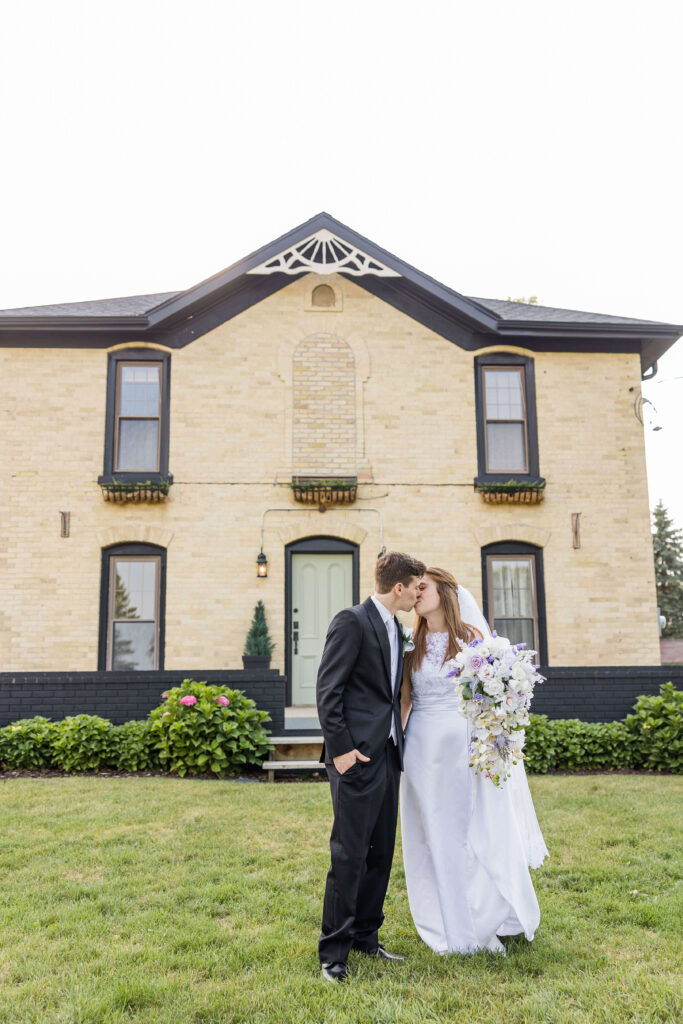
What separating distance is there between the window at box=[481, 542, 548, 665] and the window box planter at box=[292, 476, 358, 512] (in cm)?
232

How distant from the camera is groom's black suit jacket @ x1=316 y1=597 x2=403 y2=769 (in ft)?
12.8

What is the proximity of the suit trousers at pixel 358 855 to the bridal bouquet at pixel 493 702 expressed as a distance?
489 mm

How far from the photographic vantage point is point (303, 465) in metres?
12.0

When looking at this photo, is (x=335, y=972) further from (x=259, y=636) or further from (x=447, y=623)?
(x=259, y=636)

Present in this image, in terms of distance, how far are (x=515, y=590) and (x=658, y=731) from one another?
128 inches

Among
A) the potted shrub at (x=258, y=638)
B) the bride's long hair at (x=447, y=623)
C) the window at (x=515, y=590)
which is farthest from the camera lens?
the window at (x=515, y=590)

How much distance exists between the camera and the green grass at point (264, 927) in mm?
3441

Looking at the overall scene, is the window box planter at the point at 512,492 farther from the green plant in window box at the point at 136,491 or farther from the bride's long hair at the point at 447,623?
the bride's long hair at the point at 447,623

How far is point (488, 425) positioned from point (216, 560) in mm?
4829

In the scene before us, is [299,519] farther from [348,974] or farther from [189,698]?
[348,974]

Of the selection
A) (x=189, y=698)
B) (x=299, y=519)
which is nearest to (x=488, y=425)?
(x=299, y=519)

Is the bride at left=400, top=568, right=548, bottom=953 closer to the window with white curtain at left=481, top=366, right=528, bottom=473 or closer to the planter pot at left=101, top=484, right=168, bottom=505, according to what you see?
the planter pot at left=101, top=484, right=168, bottom=505

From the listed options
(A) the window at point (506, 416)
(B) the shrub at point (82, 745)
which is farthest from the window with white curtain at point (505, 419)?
(B) the shrub at point (82, 745)

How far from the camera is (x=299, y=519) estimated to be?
11.8 meters
